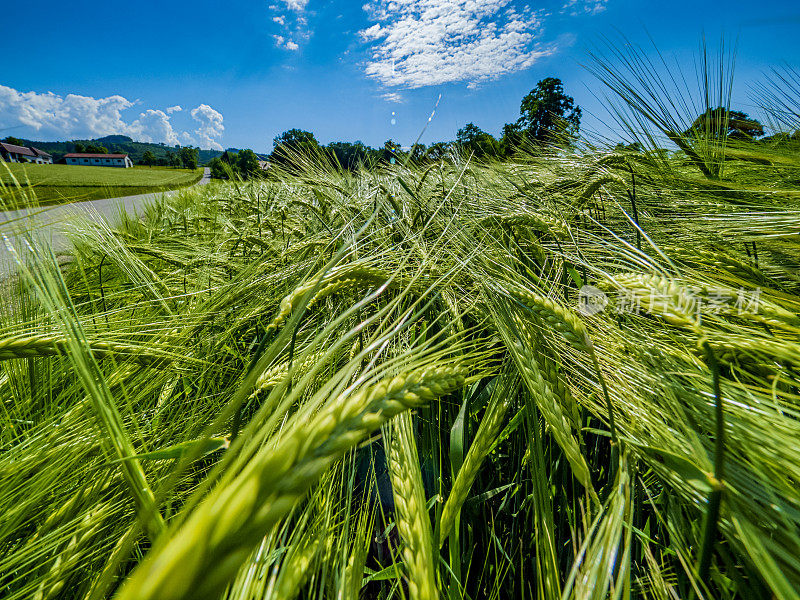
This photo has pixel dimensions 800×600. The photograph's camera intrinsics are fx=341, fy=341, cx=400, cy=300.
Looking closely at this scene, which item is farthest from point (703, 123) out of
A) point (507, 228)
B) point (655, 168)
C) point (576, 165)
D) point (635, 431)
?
point (635, 431)

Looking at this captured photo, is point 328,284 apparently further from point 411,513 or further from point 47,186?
point 47,186

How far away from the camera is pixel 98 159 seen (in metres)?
53.7

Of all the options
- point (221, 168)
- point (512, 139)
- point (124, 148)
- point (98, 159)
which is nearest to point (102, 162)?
point (98, 159)

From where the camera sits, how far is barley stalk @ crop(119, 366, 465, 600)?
5.9 inches

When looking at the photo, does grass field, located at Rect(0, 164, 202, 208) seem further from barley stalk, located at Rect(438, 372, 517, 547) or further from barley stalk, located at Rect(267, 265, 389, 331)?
barley stalk, located at Rect(438, 372, 517, 547)

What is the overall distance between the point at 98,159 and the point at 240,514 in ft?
246

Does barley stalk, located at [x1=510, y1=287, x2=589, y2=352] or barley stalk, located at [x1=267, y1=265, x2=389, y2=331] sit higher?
barley stalk, located at [x1=267, y1=265, x2=389, y2=331]

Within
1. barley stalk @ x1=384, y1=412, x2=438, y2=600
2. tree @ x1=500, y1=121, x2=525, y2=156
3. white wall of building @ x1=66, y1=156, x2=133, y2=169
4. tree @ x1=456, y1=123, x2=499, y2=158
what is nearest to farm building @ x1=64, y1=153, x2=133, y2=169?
white wall of building @ x1=66, y1=156, x2=133, y2=169

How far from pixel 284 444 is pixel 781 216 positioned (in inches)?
44.2

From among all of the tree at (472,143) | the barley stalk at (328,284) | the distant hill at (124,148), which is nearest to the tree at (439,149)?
the tree at (472,143)

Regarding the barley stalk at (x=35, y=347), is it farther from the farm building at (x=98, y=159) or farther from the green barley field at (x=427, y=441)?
the farm building at (x=98, y=159)

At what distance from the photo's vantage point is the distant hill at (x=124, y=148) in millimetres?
58812

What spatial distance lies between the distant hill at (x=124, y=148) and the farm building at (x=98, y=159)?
13.5 ft

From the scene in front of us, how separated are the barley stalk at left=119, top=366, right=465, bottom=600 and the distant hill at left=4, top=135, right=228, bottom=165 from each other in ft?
174
